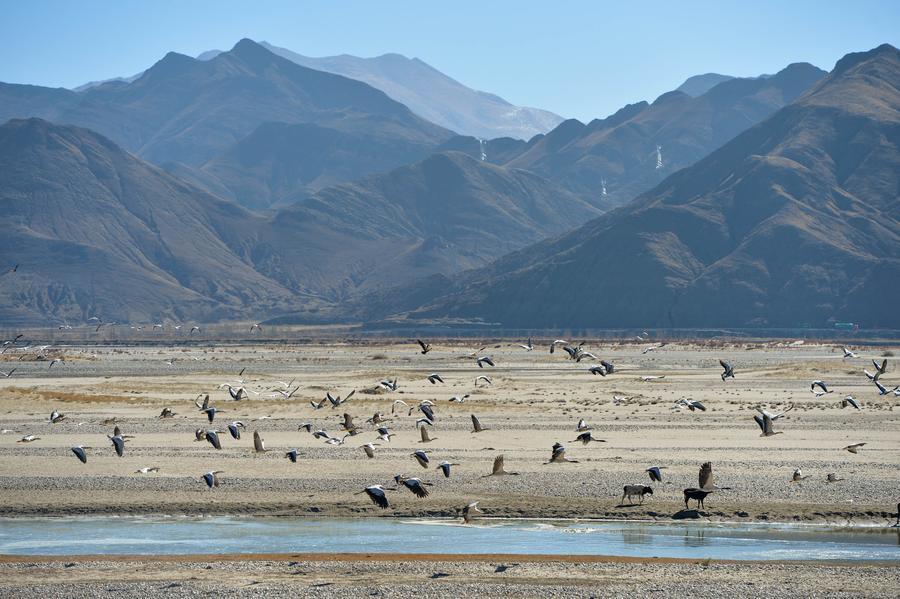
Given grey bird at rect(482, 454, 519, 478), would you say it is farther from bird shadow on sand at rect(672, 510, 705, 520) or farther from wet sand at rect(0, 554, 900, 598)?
wet sand at rect(0, 554, 900, 598)

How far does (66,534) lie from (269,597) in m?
7.12

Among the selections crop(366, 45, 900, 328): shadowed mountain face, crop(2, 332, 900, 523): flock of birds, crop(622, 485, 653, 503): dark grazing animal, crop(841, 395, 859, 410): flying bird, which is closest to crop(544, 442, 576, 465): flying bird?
crop(2, 332, 900, 523): flock of birds

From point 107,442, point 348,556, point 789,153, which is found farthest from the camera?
point 789,153

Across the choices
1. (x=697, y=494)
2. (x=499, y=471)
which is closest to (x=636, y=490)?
(x=697, y=494)

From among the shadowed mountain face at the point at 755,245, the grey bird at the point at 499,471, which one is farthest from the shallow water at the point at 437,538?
the shadowed mountain face at the point at 755,245

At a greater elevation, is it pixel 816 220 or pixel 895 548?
pixel 816 220

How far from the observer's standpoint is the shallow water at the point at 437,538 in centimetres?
2141

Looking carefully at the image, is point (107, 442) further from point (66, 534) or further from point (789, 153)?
point (789, 153)

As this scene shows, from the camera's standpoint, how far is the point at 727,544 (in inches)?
864

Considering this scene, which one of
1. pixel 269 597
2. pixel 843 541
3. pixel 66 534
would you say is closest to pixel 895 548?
pixel 843 541

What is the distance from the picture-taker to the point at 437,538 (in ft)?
74.2

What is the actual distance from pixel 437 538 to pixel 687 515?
5.20 meters

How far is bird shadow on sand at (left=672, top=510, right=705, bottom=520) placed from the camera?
78.2ft

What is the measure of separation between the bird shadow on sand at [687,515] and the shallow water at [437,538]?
24 cm
